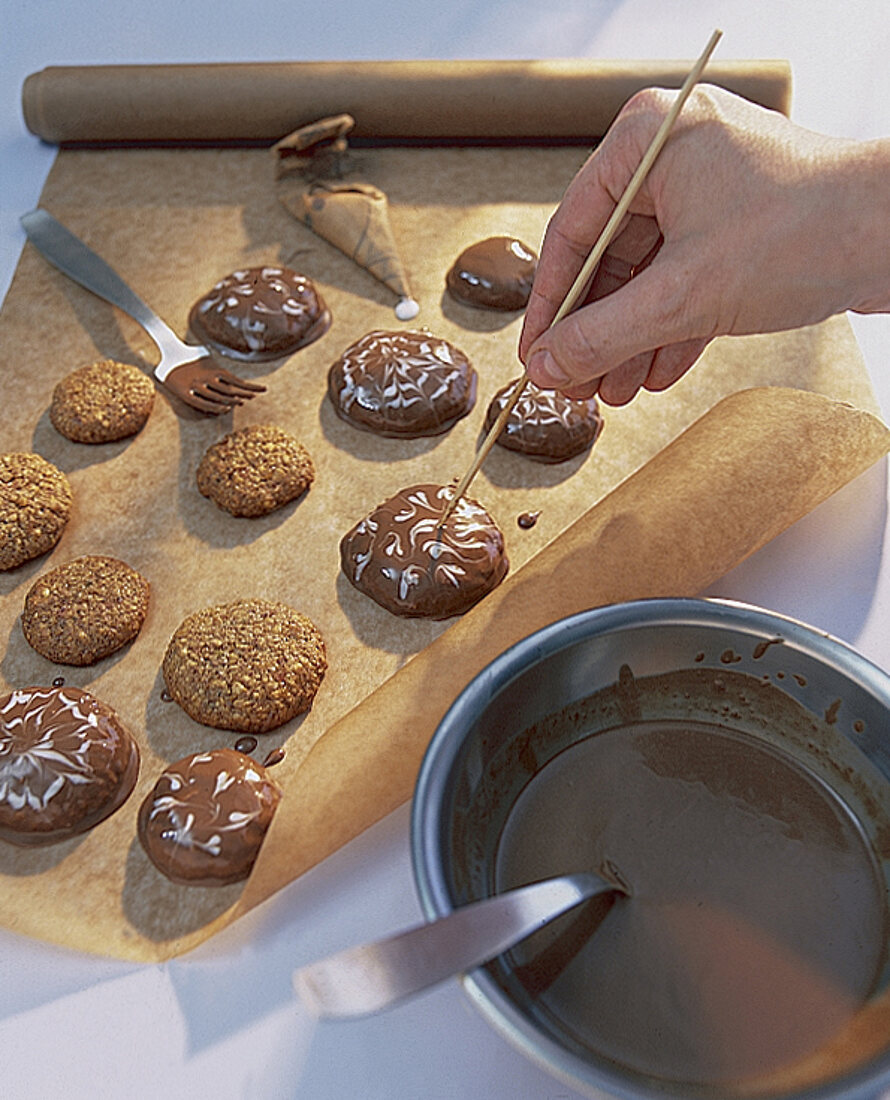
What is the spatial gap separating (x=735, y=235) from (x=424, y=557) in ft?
2.08

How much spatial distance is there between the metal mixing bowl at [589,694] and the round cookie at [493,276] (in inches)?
36.4

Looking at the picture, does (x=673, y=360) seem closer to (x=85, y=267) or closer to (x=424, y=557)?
(x=424, y=557)

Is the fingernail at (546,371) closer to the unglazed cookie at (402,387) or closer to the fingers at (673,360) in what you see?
the fingers at (673,360)

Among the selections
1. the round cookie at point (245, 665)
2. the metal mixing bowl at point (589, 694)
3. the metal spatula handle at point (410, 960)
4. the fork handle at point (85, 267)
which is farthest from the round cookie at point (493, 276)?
the metal spatula handle at point (410, 960)

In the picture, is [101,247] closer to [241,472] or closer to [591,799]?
[241,472]

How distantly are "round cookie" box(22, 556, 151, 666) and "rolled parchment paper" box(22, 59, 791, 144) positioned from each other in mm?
1187

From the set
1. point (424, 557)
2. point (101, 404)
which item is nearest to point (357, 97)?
point (101, 404)

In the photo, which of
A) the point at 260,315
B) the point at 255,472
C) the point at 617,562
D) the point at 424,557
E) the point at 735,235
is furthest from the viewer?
the point at 260,315

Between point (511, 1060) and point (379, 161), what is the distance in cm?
185

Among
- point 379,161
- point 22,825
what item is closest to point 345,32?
point 379,161

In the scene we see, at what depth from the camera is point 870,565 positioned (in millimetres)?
1593

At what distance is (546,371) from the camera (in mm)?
1373

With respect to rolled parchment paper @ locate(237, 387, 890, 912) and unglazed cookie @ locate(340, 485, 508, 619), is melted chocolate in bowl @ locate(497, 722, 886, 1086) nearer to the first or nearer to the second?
rolled parchment paper @ locate(237, 387, 890, 912)

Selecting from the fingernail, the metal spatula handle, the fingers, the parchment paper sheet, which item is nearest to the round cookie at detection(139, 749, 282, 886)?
the parchment paper sheet
